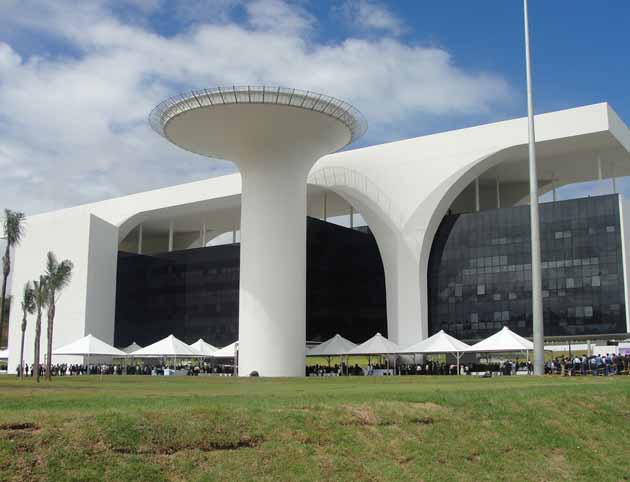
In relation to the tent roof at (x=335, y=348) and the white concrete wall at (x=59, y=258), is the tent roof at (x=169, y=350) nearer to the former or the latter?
the tent roof at (x=335, y=348)

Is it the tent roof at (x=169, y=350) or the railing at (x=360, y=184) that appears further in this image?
the railing at (x=360, y=184)

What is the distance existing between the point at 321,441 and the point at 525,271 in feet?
138

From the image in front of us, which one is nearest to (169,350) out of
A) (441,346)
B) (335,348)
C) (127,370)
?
(335,348)

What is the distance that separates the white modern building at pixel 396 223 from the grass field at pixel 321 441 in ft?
89.6

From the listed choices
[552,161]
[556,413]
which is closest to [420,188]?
[552,161]

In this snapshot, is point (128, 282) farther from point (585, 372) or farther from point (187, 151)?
point (585, 372)

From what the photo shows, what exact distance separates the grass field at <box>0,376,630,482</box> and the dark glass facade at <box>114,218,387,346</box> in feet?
138

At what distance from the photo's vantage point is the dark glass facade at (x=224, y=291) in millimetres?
60156

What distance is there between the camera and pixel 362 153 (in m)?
58.6

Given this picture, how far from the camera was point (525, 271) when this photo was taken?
5291 cm

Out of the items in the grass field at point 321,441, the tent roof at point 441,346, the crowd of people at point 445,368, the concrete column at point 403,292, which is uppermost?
the concrete column at point 403,292

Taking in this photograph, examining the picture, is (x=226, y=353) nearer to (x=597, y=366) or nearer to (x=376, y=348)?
(x=376, y=348)

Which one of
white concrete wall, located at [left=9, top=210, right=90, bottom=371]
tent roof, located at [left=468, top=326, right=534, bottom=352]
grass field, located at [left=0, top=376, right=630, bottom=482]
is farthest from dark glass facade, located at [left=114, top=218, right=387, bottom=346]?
grass field, located at [left=0, top=376, right=630, bottom=482]

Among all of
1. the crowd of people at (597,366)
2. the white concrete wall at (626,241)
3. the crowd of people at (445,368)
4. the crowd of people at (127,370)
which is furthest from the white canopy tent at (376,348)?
the white concrete wall at (626,241)
